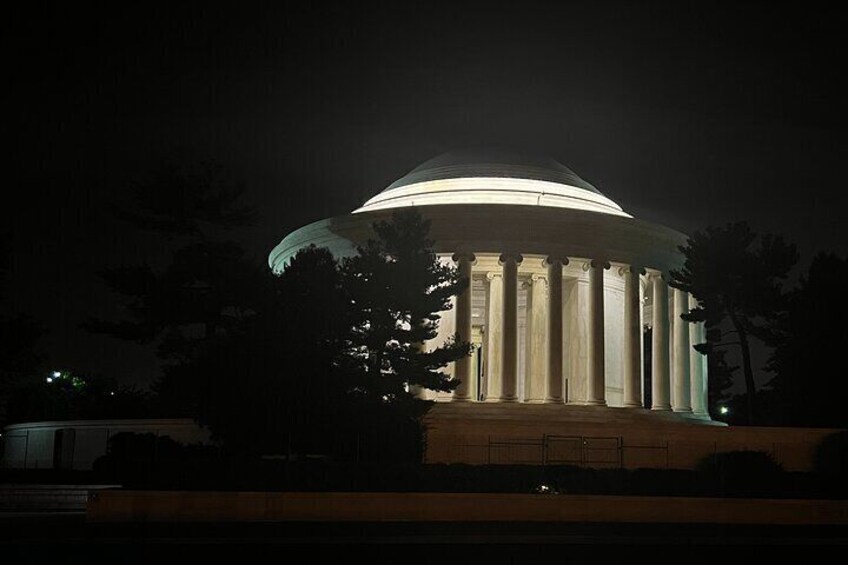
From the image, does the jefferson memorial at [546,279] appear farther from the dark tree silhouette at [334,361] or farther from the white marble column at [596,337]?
the dark tree silhouette at [334,361]

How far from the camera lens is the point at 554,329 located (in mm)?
60188

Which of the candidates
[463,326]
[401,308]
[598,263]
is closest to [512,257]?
[463,326]

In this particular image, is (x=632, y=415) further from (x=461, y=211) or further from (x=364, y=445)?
(x=364, y=445)

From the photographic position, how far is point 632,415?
59.6m

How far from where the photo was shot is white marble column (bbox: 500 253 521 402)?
193ft

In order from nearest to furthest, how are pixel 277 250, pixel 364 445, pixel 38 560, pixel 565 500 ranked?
pixel 38 560 < pixel 565 500 < pixel 364 445 < pixel 277 250

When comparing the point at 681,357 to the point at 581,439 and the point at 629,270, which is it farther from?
the point at 581,439

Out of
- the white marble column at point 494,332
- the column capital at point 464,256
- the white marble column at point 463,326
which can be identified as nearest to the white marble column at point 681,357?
the white marble column at point 494,332

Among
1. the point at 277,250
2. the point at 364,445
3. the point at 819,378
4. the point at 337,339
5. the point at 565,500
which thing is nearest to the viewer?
the point at 565,500

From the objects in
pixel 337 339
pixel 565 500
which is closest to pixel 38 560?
pixel 565 500

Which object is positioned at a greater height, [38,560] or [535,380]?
[535,380]

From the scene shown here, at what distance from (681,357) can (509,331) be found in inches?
543

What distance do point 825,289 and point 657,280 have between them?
10.2m

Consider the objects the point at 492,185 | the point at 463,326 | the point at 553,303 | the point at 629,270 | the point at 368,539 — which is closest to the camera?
the point at 368,539
